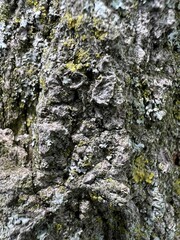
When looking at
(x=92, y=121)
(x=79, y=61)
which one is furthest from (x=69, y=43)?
(x=92, y=121)

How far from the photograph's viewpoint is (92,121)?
61.6 inches

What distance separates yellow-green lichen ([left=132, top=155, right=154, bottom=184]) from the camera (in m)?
1.61

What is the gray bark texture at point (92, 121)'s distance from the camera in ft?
4.99

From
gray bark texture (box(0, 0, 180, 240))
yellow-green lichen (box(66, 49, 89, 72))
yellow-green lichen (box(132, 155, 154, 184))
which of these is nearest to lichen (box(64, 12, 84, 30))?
gray bark texture (box(0, 0, 180, 240))

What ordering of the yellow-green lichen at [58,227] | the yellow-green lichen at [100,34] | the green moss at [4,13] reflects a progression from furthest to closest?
the green moss at [4,13], the yellow-green lichen at [58,227], the yellow-green lichen at [100,34]

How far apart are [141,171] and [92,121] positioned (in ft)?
1.05

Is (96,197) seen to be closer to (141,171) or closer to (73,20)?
(141,171)

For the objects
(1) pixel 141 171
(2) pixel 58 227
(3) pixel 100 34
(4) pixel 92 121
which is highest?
(3) pixel 100 34

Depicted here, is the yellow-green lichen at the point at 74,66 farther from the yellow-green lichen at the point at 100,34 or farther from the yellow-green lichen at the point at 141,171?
the yellow-green lichen at the point at 141,171

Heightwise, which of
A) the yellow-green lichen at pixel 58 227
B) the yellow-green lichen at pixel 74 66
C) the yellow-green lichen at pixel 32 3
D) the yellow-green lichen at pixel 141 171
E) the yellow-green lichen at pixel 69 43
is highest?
the yellow-green lichen at pixel 32 3

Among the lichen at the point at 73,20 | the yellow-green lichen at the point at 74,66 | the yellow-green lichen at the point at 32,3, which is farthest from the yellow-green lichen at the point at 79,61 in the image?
the yellow-green lichen at the point at 32,3

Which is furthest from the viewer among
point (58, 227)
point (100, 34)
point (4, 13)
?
point (4, 13)

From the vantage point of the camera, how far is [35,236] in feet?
5.14

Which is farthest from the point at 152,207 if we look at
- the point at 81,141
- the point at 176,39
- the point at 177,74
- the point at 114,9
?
Answer: the point at 114,9
